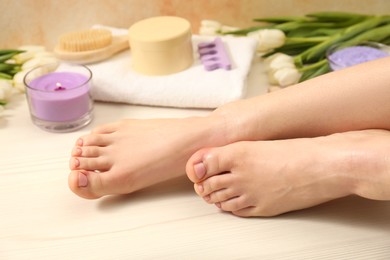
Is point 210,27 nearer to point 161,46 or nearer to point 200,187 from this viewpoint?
point 161,46

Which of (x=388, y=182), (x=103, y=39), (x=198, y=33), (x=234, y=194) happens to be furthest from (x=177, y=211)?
(x=198, y=33)

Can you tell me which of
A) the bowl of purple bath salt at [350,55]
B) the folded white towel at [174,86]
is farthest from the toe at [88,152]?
the bowl of purple bath salt at [350,55]

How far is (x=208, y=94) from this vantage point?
120 cm

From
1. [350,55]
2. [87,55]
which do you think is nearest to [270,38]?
[350,55]

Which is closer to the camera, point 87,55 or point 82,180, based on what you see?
point 82,180

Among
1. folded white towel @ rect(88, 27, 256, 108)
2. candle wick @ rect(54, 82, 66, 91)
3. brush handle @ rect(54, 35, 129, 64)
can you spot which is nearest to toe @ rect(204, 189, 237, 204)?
folded white towel @ rect(88, 27, 256, 108)

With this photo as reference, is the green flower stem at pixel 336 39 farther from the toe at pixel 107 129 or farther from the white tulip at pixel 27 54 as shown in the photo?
the white tulip at pixel 27 54

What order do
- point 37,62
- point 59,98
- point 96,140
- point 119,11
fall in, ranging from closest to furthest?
point 96,140 < point 59,98 < point 37,62 < point 119,11

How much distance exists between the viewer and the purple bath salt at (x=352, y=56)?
1.26m

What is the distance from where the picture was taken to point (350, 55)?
1285mm

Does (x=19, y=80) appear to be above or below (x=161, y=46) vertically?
below

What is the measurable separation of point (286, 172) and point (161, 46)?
49cm

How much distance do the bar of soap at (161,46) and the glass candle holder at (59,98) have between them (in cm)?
13

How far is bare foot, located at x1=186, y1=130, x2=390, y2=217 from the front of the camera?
0.83m
